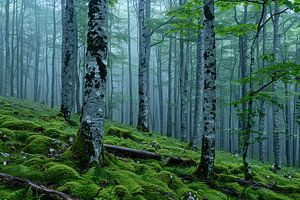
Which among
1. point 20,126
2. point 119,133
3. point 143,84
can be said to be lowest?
point 119,133

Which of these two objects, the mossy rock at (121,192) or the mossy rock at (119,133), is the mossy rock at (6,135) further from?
the mossy rock at (119,133)

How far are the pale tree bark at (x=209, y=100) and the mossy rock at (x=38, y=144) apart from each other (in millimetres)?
3658

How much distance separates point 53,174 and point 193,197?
8.73 ft

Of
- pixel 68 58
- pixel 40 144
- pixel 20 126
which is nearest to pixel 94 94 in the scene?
pixel 40 144

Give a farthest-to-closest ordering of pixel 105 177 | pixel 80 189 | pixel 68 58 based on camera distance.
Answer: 1. pixel 68 58
2. pixel 105 177
3. pixel 80 189

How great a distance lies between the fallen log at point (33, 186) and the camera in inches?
163

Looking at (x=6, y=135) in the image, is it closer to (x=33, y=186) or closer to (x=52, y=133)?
(x=52, y=133)

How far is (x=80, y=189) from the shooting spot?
177 inches

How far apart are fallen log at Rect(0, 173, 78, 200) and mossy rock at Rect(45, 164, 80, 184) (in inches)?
18.2

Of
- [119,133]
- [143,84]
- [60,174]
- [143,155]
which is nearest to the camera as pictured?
[60,174]

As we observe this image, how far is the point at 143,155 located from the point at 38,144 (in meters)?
2.67

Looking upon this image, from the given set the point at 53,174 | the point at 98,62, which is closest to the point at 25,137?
the point at 53,174

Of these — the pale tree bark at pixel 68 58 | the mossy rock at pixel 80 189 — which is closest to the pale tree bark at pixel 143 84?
the pale tree bark at pixel 68 58

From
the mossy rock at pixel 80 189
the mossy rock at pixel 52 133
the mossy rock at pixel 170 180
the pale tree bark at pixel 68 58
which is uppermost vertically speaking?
the pale tree bark at pixel 68 58
